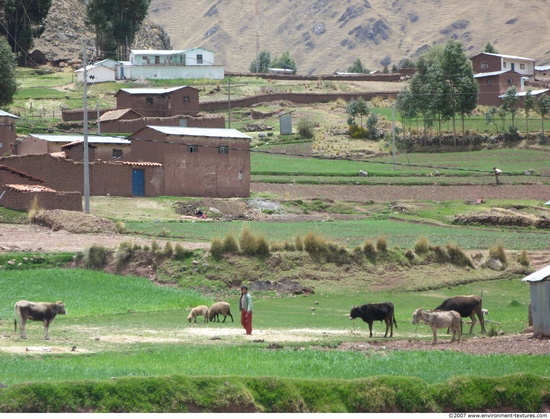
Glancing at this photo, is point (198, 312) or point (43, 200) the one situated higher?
point (43, 200)

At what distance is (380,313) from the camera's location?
33.2 metres

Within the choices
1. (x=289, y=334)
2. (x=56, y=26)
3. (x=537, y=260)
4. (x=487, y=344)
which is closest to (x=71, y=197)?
(x=537, y=260)

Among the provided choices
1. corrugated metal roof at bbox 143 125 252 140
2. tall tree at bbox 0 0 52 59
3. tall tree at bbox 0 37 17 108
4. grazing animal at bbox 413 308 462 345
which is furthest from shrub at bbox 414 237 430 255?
tall tree at bbox 0 0 52 59

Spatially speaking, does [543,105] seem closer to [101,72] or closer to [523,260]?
[101,72]

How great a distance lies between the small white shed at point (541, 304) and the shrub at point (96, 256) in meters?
21.9

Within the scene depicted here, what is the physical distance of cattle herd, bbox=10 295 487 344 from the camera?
98.5ft

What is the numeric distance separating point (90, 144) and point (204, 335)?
49.7 m

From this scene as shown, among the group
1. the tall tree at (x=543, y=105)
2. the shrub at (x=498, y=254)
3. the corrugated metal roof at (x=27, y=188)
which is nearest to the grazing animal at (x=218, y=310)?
the shrub at (x=498, y=254)

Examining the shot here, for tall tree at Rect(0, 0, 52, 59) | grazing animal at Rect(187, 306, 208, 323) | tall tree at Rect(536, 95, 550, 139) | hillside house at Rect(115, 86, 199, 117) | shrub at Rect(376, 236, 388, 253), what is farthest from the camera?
tall tree at Rect(0, 0, 52, 59)

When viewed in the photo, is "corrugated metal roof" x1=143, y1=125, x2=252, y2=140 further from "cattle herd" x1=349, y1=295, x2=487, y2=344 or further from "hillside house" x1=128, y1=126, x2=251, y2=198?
"cattle herd" x1=349, y1=295, x2=487, y2=344

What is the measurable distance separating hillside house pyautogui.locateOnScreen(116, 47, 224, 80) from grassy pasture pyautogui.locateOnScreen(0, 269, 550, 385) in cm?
9452

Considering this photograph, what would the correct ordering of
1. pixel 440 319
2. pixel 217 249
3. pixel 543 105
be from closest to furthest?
pixel 440 319 < pixel 217 249 < pixel 543 105

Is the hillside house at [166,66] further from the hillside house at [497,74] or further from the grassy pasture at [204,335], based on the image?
the grassy pasture at [204,335]

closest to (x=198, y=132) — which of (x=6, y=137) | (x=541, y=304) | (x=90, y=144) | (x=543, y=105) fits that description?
(x=90, y=144)
